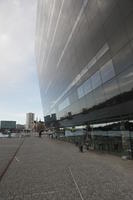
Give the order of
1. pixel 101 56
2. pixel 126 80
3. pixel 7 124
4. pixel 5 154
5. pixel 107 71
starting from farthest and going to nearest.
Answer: pixel 7 124 < pixel 5 154 < pixel 101 56 < pixel 107 71 < pixel 126 80

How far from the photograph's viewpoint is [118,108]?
1395cm

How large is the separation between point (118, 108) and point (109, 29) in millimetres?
6408

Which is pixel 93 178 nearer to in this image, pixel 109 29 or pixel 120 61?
pixel 120 61

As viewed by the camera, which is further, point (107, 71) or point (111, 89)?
point (111, 89)

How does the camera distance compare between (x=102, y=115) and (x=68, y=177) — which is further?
(x=102, y=115)

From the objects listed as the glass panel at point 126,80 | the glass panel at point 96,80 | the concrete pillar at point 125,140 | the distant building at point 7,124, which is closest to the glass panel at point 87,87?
the glass panel at point 96,80

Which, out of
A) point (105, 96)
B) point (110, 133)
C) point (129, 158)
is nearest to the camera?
point (129, 158)

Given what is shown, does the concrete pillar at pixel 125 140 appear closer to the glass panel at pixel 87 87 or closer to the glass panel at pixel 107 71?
the glass panel at pixel 107 71

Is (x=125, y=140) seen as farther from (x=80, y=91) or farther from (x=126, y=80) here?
(x=80, y=91)

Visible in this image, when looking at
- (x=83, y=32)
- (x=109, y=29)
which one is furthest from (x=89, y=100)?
(x=109, y=29)

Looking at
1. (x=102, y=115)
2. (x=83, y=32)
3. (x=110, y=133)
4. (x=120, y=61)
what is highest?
(x=83, y=32)

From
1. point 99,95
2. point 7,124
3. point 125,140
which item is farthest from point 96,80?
point 7,124

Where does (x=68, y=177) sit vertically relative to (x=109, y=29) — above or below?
below

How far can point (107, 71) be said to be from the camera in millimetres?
14141
